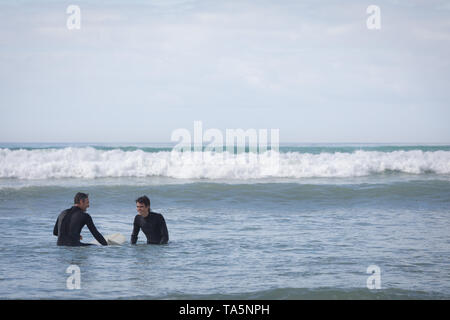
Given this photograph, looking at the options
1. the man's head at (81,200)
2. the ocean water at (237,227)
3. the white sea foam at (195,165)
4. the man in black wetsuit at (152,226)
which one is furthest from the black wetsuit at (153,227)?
the white sea foam at (195,165)

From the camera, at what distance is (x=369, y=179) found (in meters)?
22.3

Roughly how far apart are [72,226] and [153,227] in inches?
58.7

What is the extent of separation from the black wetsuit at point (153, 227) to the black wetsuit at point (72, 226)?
685 mm

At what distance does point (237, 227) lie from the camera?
12.2 meters

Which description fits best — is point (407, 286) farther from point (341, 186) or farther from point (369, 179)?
point (369, 179)

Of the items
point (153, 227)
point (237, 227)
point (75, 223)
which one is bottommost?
point (237, 227)

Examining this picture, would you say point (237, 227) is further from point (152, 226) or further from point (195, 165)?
point (195, 165)

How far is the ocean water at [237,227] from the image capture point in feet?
24.3

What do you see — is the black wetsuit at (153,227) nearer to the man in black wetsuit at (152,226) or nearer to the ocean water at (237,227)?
the man in black wetsuit at (152,226)

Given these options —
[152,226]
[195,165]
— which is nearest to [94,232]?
[152,226]

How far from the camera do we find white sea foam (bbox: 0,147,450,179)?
74.6ft
